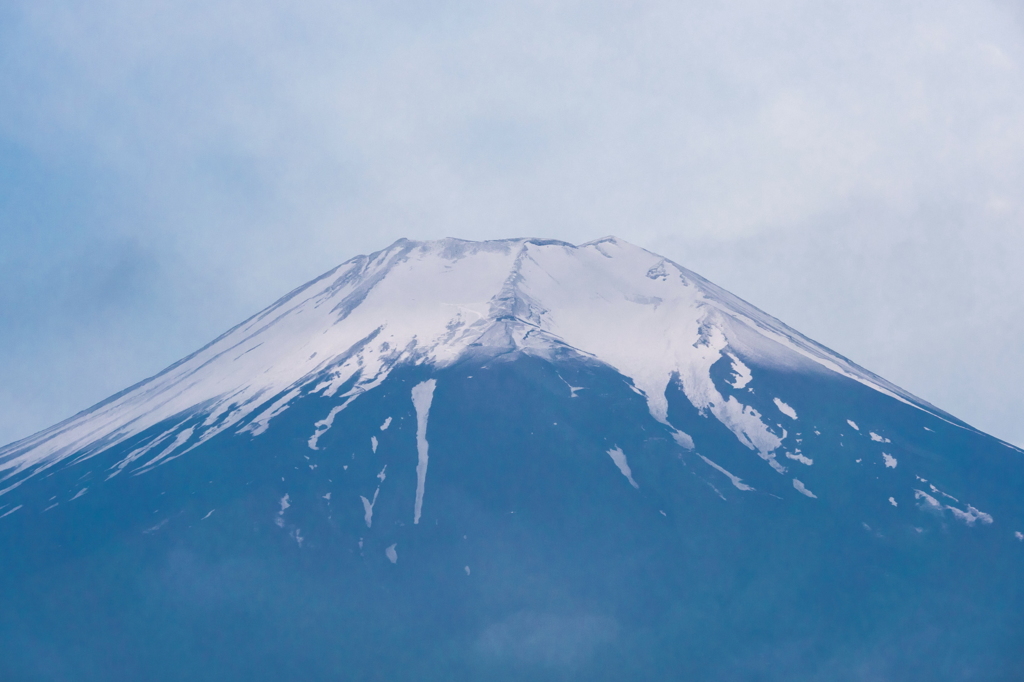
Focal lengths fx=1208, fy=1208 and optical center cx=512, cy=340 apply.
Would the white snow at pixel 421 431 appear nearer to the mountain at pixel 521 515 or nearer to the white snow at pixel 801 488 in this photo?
the mountain at pixel 521 515

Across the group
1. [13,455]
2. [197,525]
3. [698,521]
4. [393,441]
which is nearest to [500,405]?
[393,441]

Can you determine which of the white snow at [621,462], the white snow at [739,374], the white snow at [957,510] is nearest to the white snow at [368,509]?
the white snow at [621,462]

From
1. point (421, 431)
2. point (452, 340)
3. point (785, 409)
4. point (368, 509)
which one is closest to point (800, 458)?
point (785, 409)

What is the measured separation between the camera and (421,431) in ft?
250

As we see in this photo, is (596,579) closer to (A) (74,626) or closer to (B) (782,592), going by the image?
(B) (782,592)

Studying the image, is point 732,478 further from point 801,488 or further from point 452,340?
point 452,340

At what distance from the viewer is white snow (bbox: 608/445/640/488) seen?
72.9m

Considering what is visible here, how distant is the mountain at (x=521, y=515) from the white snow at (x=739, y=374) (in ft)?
1.25

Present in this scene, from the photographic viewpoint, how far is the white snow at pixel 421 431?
2813 inches

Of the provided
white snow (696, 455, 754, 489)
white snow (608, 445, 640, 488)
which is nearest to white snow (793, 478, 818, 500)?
white snow (696, 455, 754, 489)

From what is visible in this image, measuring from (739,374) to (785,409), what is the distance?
4.00m

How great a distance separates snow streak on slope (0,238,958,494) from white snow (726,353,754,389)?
100 millimetres

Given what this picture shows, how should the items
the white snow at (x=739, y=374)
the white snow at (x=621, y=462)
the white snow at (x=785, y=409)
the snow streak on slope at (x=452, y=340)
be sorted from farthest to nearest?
the snow streak on slope at (x=452, y=340)
the white snow at (x=739, y=374)
the white snow at (x=785, y=409)
the white snow at (x=621, y=462)

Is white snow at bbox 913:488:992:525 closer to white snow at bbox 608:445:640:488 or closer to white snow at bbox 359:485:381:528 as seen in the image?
white snow at bbox 608:445:640:488
